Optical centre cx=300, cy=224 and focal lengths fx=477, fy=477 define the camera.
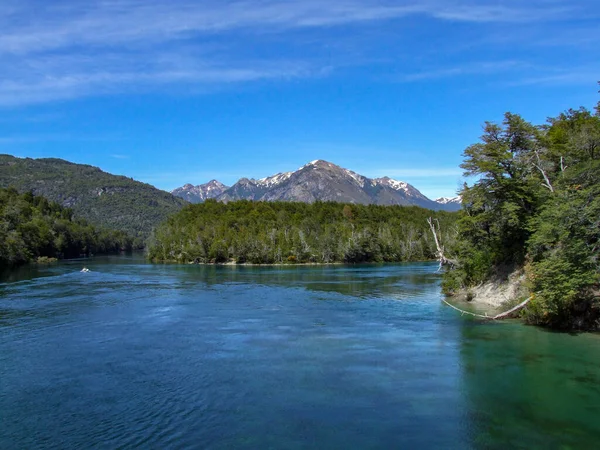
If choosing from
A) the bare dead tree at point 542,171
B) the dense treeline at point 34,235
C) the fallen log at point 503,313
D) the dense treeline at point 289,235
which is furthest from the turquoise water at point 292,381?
the dense treeline at point 289,235

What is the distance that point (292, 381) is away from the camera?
22.2 meters

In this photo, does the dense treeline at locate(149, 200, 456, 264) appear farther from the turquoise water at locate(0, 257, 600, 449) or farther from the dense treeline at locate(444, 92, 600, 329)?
the turquoise water at locate(0, 257, 600, 449)

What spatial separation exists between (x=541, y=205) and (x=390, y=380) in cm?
2245

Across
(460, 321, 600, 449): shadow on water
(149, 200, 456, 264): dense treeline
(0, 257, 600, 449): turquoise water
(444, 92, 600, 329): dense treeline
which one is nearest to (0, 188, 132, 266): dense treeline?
(149, 200, 456, 264): dense treeline

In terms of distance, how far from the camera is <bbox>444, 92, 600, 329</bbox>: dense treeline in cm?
2884

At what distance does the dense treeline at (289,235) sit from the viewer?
138375 millimetres

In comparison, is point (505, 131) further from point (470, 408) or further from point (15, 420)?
point (15, 420)

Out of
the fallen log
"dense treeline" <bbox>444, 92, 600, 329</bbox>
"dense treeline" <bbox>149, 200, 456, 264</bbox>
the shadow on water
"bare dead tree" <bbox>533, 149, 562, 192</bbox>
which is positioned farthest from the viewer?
"dense treeline" <bbox>149, 200, 456, 264</bbox>

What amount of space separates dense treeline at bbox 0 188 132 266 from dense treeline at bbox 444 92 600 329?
91.1m

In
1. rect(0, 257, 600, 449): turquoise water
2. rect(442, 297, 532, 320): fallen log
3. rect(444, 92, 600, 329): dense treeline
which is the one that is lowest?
rect(0, 257, 600, 449): turquoise water

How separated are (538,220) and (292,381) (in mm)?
23471

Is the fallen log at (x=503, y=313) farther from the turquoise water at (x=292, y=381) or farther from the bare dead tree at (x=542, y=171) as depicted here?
the bare dead tree at (x=542, y=171)

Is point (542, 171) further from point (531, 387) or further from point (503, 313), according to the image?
point (531, 387)

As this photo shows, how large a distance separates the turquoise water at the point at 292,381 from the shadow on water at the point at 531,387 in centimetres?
8
